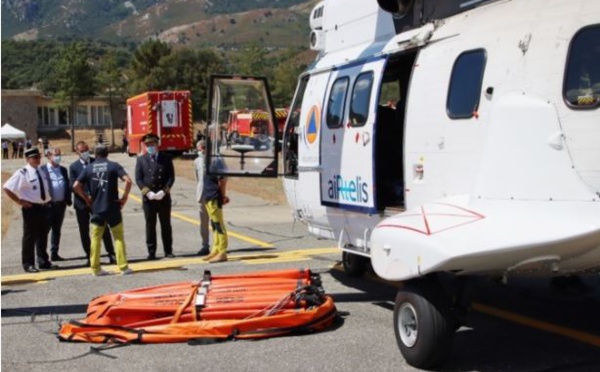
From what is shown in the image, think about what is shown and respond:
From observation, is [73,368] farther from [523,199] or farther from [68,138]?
[68,138]

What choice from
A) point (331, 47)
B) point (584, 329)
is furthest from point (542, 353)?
point (331, 47)

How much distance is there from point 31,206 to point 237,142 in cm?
375

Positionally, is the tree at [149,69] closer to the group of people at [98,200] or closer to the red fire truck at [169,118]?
the red fire truck at [169,118]

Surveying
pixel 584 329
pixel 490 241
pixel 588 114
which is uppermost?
pixel 588 114

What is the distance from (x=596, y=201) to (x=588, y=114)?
593mm

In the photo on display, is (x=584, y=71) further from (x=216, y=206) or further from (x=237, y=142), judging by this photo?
(x=216, y=206)

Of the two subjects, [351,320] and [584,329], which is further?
[351,320]

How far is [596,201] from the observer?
4879 mm

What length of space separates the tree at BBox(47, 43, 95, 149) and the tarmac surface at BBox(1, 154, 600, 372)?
182ft

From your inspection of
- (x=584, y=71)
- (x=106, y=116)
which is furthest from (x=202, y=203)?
(x=106, y=116)

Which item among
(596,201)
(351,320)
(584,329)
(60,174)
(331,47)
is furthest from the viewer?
(60,174)

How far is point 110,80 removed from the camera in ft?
228

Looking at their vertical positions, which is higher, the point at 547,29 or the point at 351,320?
the point at 547,29

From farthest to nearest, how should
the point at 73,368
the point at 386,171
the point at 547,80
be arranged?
the point at 386,171 < the point at 73,368 < the point at 547,80
